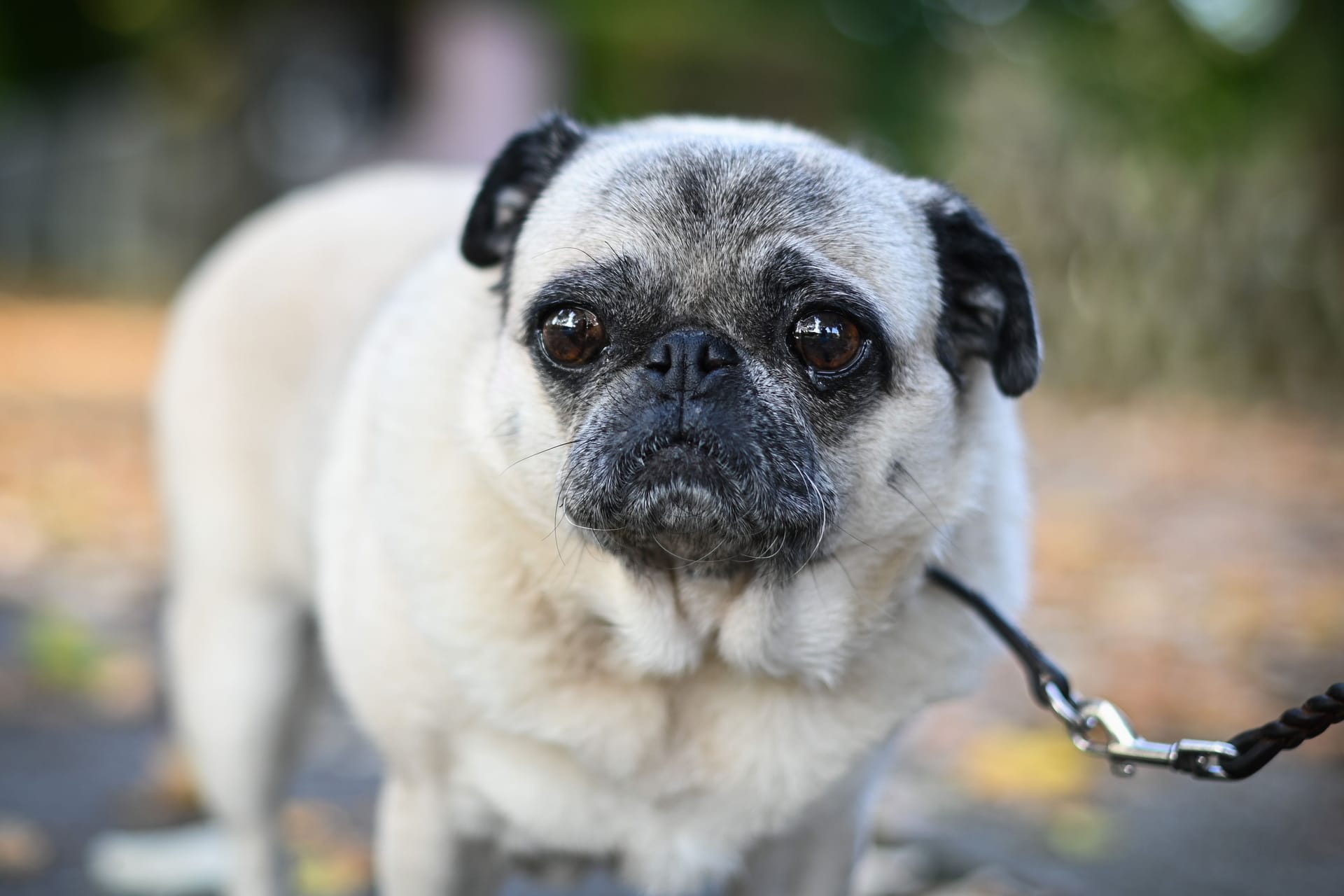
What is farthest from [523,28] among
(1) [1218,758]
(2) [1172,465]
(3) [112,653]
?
(1) [1218,758]

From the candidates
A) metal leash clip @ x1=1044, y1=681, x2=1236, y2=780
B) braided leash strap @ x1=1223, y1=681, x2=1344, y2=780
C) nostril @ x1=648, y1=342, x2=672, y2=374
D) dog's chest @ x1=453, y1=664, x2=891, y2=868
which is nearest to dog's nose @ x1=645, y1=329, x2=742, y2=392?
nostril @ x1=648, y1=342, x2=672, y2=374

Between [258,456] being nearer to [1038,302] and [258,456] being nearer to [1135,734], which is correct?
[1135,734]

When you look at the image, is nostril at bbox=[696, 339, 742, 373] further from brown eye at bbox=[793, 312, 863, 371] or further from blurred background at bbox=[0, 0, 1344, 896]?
blurred background at bbox=[0, 0, 1344, 896]

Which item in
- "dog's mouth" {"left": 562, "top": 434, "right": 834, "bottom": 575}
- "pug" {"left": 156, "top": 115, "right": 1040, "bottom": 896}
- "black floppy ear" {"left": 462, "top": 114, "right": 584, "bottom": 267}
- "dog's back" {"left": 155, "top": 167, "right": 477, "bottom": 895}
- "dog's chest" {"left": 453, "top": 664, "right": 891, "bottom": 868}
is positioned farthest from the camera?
"dog's back" {"left": 155, "top": 167, "right": 477, "bottom": 895}

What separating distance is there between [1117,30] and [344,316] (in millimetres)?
12560

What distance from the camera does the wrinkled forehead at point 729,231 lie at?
222 centimetres

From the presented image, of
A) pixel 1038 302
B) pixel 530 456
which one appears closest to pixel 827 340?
pixel 530 456

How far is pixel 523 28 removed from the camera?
12.1 metres

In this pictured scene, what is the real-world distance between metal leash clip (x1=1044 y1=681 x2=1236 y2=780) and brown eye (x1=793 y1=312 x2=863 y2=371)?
0.78 metres

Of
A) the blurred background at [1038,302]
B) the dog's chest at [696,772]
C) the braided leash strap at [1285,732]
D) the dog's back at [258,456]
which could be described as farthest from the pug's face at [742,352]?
the dog's back at [258,456]

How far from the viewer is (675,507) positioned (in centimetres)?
212

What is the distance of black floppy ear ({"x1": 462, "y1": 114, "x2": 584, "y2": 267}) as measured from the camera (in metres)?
2.49

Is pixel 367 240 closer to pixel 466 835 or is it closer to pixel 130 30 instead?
pixel 466 835

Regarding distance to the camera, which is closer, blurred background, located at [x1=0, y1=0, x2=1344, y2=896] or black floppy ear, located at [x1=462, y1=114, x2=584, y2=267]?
black floppy ear, located at [x1=462, y1=114, x2=584, y2=267]
